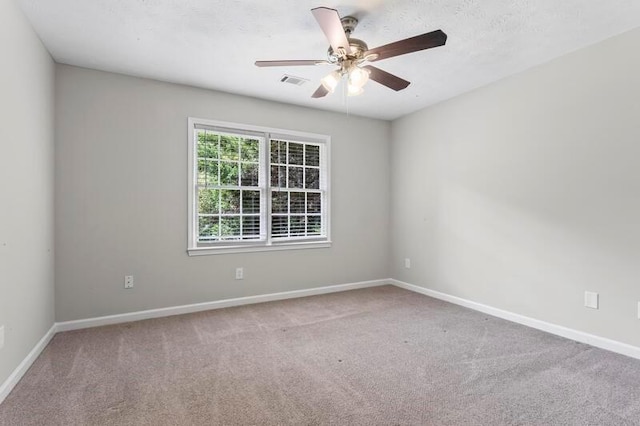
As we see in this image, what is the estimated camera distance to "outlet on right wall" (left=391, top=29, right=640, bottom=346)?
2.68 m

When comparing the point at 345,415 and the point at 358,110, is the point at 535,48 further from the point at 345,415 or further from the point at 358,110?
the point at 345,415

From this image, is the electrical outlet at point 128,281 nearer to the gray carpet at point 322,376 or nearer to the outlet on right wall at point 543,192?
the gray carpet at point 322,376

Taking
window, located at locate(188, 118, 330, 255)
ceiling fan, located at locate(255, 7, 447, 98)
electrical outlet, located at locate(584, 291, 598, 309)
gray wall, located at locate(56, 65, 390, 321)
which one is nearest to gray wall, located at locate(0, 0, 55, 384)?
gray wall, located at locate(56, 65, 390, 321)

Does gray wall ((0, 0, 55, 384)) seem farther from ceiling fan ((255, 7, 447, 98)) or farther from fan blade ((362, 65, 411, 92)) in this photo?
fan blade ((362, 65, 411, 92))

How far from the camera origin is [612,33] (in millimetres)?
2664

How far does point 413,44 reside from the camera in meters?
2.11

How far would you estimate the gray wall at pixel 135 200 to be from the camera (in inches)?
126

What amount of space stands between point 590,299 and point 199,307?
3.81m

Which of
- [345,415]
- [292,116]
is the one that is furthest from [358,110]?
[345,415]

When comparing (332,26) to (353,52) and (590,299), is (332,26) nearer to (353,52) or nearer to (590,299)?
(353,52)

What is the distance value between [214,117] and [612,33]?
378cm

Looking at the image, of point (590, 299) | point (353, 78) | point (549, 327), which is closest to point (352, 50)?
point (353, 78)

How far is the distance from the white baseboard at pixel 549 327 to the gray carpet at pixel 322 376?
10 centimetres

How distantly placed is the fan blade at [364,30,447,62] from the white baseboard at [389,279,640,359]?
2743mm
